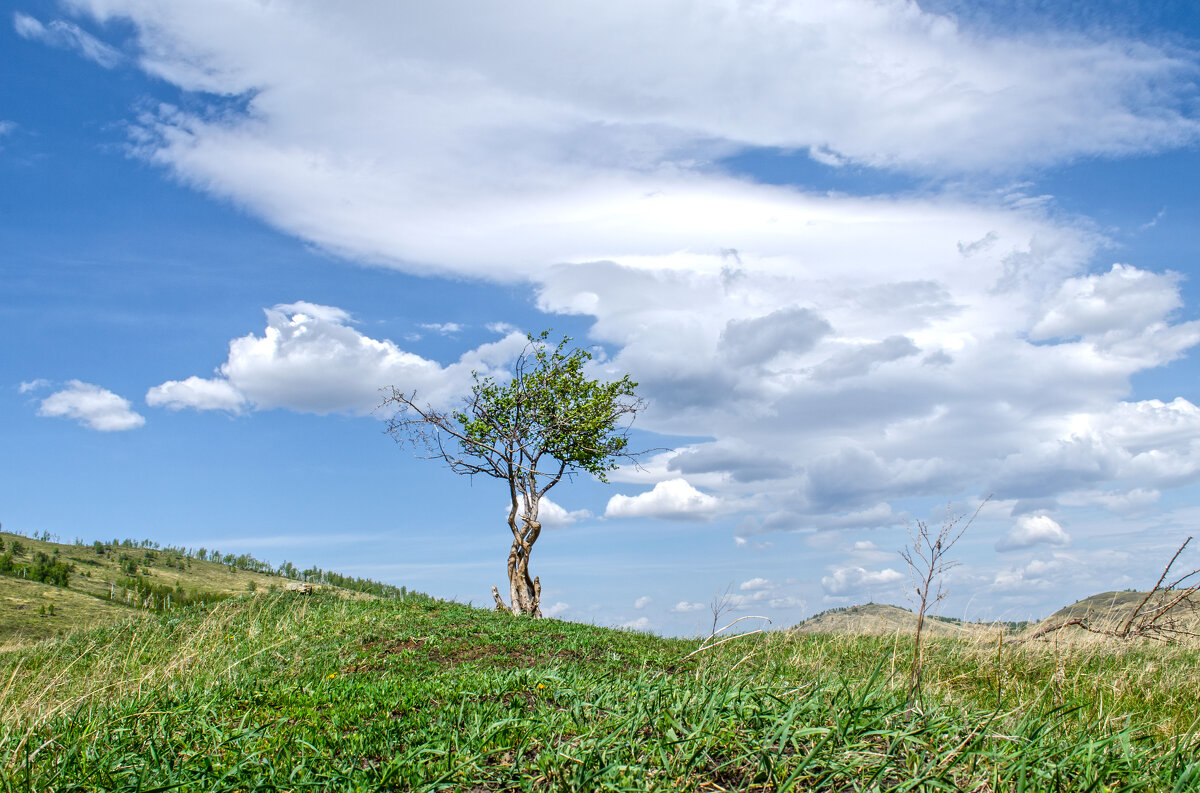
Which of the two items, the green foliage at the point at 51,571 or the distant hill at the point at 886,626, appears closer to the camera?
the distant hill at the point at 886,626

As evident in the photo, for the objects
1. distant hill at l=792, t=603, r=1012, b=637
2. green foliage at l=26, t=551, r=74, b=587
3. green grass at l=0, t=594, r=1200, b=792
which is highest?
green foliage at l=26, t=551, r=74, b=587

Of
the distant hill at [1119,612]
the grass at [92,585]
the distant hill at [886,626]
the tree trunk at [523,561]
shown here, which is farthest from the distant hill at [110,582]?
the distant hill at [1119,612]

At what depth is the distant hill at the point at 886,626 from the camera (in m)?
11.0

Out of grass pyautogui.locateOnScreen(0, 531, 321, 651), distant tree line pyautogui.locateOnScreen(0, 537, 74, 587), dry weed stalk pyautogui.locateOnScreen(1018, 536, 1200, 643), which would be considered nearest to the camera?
dry weed stalk pyautogui.locateOnScreen(1018, 536, 1200, 643)

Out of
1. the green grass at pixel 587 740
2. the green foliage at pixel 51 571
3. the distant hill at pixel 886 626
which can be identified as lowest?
the distant hill at pixel 886 626

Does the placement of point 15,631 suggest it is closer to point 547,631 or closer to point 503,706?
point 547,631

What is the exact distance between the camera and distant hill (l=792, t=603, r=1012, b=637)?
1098 centimetres

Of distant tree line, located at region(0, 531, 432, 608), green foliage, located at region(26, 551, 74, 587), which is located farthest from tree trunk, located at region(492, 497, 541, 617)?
green foliage, located at region(26, 551, 74, 587)

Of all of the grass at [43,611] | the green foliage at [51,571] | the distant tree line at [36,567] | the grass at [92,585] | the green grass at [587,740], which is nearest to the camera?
the green grass at [587,740]

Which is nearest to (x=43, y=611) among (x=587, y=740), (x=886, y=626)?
(x=886, y=626)

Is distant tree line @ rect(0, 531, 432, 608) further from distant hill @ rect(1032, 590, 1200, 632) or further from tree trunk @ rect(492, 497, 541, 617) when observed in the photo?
distant hill @ rect(1032, 590, 1200, 632)

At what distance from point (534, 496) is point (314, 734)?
13.7 meters

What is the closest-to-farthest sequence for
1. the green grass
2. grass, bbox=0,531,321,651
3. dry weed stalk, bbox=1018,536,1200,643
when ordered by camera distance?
the green grass < dry weed stalk, bbox=1018,536,1200,643 < grass, bbox=0,531,321,651

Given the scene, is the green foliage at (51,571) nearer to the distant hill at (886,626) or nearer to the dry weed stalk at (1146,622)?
the distant hill at (886,626)
